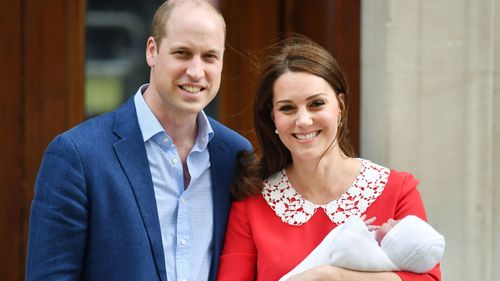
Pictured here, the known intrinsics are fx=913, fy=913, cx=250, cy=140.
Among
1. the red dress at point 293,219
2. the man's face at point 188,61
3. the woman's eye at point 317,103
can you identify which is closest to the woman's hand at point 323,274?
the red dress at point 293,219

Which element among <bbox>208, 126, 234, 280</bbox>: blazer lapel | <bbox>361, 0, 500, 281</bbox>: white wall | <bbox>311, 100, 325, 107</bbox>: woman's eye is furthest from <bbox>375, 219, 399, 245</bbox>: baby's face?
<bbox>361, 0, 500, 281</bbox>: white wall

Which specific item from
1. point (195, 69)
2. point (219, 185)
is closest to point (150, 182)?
point (219, 185)

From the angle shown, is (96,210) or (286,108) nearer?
(96,210)

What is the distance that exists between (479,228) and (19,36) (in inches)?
95.9

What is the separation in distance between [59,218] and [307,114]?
2.90ft

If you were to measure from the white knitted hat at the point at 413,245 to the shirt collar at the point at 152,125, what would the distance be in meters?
0.77

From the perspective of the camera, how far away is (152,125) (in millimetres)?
3096

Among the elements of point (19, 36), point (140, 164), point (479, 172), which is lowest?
point (479, 172)

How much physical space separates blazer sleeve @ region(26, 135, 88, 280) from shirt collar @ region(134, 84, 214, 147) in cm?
29

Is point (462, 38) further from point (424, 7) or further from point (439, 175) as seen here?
point (439, 175)

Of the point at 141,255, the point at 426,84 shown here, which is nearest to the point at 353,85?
the point at 426,84

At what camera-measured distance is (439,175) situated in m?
4.49

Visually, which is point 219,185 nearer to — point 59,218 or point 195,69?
point 195,69

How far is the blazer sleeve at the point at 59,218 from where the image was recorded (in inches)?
113
